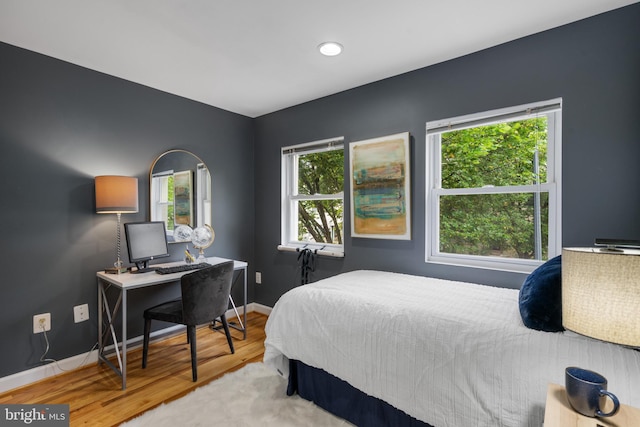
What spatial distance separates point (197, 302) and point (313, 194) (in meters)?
1.64

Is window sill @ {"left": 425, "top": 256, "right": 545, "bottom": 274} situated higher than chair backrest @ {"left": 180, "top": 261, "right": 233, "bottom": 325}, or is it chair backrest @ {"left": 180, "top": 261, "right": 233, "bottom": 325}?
window sill @ {"left": 425, "top": 256, "right": 545, "bottom": 274}

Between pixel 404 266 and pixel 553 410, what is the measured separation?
169 centimetres

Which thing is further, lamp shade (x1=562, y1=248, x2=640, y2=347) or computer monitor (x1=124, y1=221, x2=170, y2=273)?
computer monitor (x1=124, y1=221, x2=170, y2=273)

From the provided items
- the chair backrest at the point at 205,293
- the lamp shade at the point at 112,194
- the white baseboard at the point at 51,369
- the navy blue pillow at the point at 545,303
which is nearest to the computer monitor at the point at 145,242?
the lamp shade at the point at 112,194

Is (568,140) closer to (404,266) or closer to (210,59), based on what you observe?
(404,266)

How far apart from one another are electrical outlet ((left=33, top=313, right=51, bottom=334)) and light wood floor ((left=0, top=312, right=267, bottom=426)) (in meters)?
0.37

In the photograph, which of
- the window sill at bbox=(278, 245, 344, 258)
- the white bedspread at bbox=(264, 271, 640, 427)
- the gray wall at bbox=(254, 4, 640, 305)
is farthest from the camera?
the window sill at bbox=(278, 245, 344, 258)

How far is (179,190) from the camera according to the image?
3148mm

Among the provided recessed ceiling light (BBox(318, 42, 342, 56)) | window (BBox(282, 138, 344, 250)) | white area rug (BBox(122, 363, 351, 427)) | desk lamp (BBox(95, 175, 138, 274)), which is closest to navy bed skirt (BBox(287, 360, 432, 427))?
white area rug (BBox(122, 363, 351, 427))

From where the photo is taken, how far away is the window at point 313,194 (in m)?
3.22

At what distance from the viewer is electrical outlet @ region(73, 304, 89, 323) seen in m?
2.49

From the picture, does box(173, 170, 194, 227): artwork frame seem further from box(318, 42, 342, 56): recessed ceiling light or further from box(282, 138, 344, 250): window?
box(318, 42, 342, 56): recessed ceiling light

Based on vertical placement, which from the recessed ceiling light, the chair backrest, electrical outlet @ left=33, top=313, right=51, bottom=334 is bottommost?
electrical outlet @ left=33, top=313, right=51, bottom=334

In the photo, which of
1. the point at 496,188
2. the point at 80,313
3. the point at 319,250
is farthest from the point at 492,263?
the point at 80,313
